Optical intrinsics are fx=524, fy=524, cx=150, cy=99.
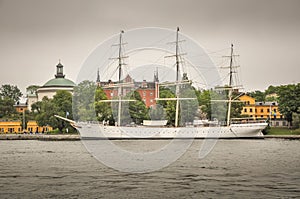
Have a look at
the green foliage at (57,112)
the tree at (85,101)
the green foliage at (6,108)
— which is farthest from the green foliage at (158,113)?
the green foliage at (6,108)

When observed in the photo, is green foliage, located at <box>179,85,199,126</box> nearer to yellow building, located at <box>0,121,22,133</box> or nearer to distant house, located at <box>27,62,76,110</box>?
yellow building, located at <box>0,121,22,133</box>

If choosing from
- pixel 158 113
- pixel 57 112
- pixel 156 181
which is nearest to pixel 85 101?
pixel 57 112

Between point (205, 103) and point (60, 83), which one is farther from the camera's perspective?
point (60, 83)

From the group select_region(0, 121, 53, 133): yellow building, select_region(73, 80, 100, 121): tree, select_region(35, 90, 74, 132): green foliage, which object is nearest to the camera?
select_region(73, 80, 100, 121): tree

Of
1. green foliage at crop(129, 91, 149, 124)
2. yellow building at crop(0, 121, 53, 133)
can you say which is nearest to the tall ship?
green foliage at crop(129, 91, 149, 124)

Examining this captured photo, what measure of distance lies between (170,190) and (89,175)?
8.61m

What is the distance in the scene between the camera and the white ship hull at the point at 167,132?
357 feet

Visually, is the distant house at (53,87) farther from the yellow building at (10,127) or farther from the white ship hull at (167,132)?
the white ship hull at (167,132)

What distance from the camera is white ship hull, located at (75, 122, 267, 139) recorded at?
10894 cm

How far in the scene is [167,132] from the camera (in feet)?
369

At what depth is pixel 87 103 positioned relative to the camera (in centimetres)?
12706

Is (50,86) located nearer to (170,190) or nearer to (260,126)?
(260,126)

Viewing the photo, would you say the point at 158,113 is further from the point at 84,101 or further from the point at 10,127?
the point at 10,127

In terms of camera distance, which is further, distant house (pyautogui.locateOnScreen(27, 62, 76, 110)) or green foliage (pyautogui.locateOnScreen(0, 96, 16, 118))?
distant house (pyautogui.locateOnScreen(27, 62, 76, 110))
